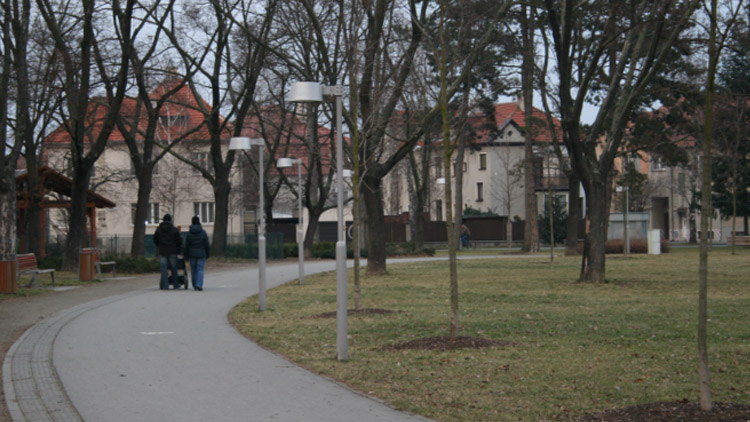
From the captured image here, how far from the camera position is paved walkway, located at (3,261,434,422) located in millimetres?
7316

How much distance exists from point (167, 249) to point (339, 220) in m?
12.8

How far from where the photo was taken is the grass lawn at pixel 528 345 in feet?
25.4

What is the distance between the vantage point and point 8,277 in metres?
20.8

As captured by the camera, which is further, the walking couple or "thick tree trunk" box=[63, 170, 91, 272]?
"thick tree trunk" box=[63, 170, 91, 272]

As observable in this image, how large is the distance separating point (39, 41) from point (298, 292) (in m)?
14.4

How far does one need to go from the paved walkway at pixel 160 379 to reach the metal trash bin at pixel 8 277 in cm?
656

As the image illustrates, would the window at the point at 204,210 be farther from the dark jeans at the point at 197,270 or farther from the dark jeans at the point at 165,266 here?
the dark jeans at the point at 197,270

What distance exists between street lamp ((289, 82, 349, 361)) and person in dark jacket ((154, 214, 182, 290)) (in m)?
12.5

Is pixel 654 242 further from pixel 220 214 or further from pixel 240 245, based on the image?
pixel 220 214

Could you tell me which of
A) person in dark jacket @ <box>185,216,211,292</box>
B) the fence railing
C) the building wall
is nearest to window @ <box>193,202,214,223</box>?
the building wall

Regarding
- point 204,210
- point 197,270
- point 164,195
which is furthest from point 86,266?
point 204,210

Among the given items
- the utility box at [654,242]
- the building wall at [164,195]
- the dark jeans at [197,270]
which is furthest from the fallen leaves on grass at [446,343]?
the building wall at [164,195]

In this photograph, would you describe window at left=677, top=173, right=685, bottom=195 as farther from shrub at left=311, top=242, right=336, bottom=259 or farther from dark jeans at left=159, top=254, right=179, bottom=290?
dark jeans at left=159, top=254, right=179, bottom=290

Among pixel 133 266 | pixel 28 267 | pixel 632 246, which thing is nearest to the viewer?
pixel 28 267
